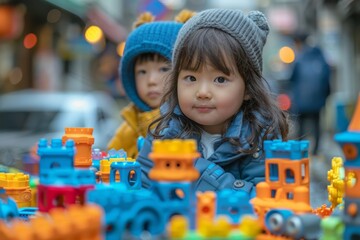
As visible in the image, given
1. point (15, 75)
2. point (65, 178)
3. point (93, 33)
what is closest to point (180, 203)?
point (65, 178)

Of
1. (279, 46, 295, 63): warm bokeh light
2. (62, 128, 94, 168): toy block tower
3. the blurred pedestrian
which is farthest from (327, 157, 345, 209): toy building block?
(279, 46, 295, 63): warm bokeh light

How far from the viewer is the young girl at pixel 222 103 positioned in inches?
104

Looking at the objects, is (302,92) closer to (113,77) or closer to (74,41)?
(74,41)

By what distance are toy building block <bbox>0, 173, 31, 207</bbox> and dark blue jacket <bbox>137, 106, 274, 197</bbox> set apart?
478 mm

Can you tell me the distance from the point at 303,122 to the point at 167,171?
9355 millimetres

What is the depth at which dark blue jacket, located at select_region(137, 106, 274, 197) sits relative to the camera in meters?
2.60

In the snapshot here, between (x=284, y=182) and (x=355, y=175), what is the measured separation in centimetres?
32

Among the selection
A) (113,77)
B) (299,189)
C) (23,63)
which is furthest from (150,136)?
(113,77)

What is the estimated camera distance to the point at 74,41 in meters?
18.3

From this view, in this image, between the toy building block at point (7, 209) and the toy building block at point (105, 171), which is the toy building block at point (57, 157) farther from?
the toy building block at point (105, 171)

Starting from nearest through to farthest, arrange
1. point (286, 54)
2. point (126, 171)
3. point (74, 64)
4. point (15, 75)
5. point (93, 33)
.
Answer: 1. point (126, 171)
2. point (15, 75)
3. point (93, 33)
4. point (74, 64)
5. point (286, 54)

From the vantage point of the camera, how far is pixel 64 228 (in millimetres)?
1461

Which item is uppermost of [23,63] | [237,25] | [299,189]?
[23,63]

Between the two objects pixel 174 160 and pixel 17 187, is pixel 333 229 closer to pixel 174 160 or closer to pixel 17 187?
pixel 174 160
